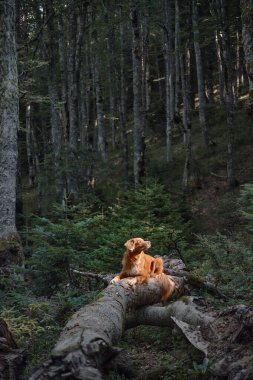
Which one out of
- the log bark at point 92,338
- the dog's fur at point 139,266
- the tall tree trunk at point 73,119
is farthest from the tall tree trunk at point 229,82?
the log bark at point 92,338

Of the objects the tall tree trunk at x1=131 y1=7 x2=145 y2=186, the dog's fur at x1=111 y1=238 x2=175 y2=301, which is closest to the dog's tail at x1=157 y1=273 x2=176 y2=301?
Result: the dog's fur at x1=111 y1=238 x2=175 y2=301

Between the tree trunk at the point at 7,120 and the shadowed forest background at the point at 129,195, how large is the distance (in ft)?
0.16

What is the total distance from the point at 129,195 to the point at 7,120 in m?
6.60

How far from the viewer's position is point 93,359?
3346 millimetres

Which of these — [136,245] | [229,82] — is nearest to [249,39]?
[136,245]

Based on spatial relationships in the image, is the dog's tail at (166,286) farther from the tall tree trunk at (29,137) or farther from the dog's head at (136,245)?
the tall tree trunk at (29,137)

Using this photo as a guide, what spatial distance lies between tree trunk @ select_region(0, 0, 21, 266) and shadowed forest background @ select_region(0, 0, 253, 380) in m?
0.05

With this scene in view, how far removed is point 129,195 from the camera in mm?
14891

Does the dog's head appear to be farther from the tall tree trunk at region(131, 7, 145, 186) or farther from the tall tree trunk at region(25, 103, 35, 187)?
the tall tree trunk at region(25, 103, 35, 187)

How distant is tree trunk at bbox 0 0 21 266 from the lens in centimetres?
897

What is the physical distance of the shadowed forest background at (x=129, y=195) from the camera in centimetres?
595

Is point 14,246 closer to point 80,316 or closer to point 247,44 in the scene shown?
point 80,316

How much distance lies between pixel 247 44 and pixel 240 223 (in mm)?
9257

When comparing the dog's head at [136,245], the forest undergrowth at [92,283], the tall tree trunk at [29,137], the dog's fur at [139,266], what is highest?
the tall tree trunk at [29,137]
